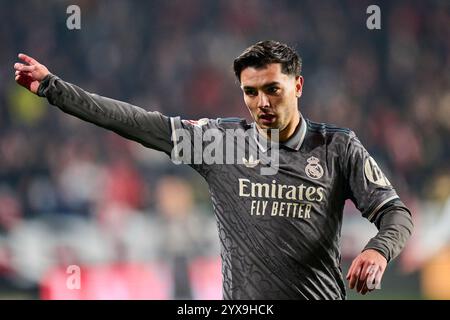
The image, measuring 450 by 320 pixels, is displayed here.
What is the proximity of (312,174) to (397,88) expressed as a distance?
7.07 metres

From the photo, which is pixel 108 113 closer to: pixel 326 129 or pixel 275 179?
pixel 275 179

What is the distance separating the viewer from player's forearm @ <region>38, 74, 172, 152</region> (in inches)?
156

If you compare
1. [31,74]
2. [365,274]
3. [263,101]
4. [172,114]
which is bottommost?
[365,274]

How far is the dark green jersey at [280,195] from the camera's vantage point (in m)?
3.88

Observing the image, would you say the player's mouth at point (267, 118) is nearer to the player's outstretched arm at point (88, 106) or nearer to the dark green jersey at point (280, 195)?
the dark green jersey at point (280, 195)

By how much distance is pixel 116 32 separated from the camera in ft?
37.6

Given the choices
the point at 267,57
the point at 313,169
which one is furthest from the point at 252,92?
the point at 313,169

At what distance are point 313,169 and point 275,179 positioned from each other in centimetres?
20

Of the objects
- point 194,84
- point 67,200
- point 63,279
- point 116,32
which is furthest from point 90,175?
point 116,32

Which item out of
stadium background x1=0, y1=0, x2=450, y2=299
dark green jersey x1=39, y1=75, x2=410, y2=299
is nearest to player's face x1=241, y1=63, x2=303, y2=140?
dark green jersey x1=39, y1=75, x2=410, y2=299

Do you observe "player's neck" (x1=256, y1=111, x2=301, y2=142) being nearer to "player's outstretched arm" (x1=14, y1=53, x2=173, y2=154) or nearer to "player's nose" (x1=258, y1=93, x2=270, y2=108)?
"player's nose" (x1=258, y1=93, x2=270, y2=108)

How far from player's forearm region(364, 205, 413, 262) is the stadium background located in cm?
492

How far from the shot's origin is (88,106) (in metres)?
3.97

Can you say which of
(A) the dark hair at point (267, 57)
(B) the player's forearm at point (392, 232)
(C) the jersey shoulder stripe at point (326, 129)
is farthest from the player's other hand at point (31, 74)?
(B) the player's forearm at point (392, 232)
